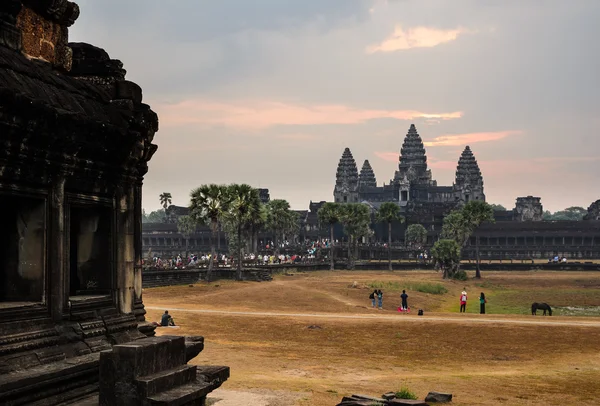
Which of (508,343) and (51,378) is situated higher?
(51,378)

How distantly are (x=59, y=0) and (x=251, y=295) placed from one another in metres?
39.7

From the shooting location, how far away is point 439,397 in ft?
58.5

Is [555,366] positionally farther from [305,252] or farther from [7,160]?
[305,252]

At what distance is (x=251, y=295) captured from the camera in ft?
167

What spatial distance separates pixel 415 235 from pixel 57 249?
134414 mm

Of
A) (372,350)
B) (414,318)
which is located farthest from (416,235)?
(372,350)

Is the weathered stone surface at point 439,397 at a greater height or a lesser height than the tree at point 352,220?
lesser

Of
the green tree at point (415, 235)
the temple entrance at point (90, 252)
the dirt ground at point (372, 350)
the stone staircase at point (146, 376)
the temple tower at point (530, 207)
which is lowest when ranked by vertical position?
the dirt ground at point (372, 350)

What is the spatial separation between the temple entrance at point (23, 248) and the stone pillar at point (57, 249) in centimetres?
14

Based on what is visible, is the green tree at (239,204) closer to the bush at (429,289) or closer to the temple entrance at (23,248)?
the bush at (429,289)

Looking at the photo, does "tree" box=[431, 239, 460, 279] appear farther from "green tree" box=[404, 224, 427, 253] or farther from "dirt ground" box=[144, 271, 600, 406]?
"green tree" box=[404, 224, 427, 253]

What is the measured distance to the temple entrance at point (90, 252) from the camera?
12.2 m

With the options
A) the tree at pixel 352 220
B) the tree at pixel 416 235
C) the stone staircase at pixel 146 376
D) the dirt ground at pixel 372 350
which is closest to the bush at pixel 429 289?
the dirt ground at pixel 372 350

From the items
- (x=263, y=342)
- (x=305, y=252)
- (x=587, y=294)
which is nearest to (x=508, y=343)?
(x=263, y=342)
